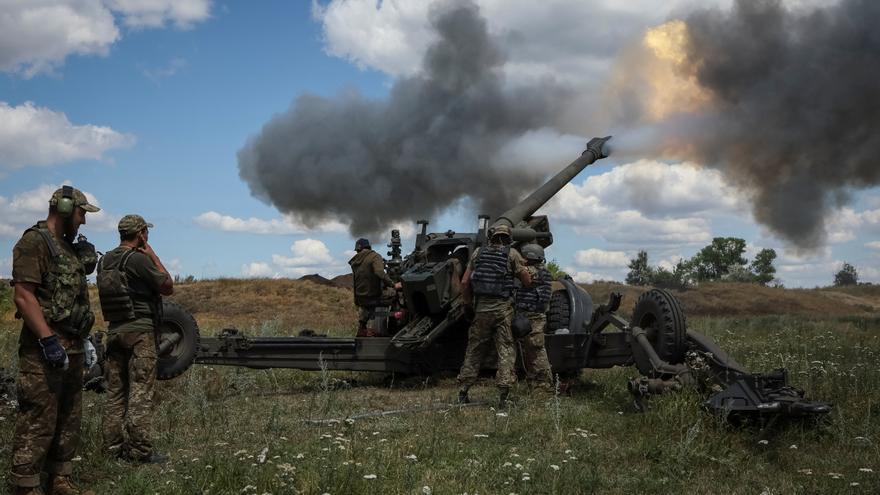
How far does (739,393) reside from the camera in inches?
256

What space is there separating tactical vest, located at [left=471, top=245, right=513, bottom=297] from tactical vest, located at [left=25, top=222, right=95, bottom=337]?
14.1 ft

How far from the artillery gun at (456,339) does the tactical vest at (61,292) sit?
3.42m

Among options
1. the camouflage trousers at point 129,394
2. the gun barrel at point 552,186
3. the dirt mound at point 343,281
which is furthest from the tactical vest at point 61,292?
the dirt mound at point 343,281

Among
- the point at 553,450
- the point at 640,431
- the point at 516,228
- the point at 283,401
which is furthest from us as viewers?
the point at 516,228

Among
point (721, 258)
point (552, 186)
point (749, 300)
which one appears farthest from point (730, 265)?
point (552, 186)

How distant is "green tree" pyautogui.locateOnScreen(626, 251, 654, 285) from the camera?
50.9 meters

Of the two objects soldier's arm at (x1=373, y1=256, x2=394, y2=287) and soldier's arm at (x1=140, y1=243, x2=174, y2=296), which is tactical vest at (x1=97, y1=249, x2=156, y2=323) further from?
soldier's arm at (x1=373, y1=256, x2=394, y2=287)

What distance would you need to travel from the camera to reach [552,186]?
11.7 m

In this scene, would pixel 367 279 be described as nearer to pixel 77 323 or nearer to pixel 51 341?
pixel 77 323

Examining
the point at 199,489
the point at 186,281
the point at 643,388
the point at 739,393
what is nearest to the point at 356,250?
the point at 643,388

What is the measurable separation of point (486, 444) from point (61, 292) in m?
3.18

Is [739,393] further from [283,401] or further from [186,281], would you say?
[186,281]

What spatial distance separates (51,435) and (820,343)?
36.4ft

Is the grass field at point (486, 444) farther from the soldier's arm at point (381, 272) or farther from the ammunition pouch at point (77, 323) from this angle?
the soldier's arm at point (381, 272)
